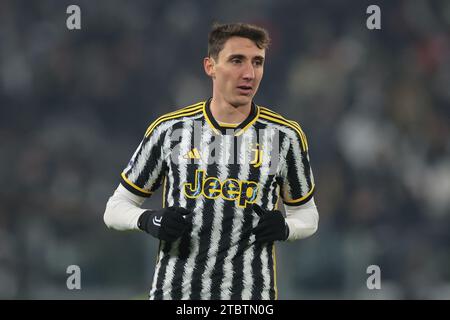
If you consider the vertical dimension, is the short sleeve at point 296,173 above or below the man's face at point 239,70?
below

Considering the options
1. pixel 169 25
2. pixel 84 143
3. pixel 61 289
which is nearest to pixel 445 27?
pixel 169 25

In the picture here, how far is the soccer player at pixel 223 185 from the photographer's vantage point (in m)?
3.91

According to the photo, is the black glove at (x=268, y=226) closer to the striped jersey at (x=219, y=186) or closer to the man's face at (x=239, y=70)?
the striped jersey at (x=219, y=186)

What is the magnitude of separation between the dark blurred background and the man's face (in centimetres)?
280

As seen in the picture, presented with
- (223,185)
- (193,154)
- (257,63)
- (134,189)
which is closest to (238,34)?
(257,63)

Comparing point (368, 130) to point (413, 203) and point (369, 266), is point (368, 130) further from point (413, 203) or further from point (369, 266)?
point (369, 266)

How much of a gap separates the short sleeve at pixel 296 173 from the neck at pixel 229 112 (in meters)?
0.24

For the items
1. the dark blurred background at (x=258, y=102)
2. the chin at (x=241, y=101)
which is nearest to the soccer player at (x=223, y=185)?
the chin at (x=241, y=101)

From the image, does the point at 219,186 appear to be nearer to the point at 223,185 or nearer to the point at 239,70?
the point at 223,185

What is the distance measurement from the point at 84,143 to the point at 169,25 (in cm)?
165

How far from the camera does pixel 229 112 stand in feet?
13.4

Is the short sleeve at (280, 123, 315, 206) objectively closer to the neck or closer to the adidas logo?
the neck

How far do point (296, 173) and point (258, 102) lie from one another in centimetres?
401

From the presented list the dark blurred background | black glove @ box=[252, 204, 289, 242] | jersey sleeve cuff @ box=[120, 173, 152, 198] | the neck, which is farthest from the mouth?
the dark blurred background
